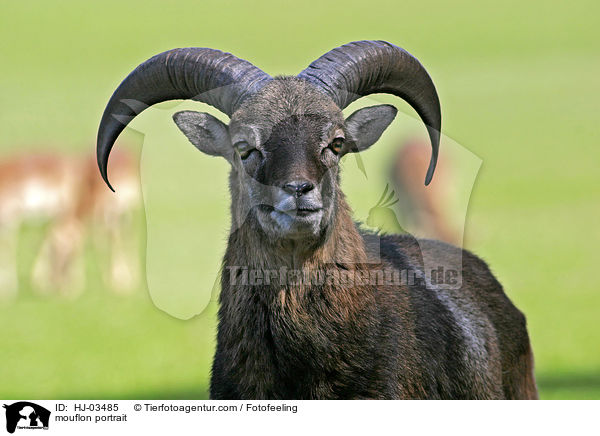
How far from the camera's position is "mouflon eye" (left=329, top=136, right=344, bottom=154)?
7.13m

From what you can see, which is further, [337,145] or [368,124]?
[368,124]

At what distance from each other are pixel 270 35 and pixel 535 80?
10.8m

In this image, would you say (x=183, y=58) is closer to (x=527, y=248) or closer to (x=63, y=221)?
(x=63, y=221)

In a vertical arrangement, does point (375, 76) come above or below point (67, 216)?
above

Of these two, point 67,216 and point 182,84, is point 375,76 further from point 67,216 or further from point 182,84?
point 67,216

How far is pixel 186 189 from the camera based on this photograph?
1200 centimetres

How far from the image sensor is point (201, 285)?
8523 mm

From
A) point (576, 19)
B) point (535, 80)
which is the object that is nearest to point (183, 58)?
point (576, 19)

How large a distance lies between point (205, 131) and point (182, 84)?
54 cm

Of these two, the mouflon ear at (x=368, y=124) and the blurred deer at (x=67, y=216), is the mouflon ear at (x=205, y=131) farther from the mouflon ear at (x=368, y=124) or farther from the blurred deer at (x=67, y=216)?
the blurred deer at (x=67, y=216)

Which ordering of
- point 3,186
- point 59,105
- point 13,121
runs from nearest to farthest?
point 3,186 → point 13,121 → point 59,105
